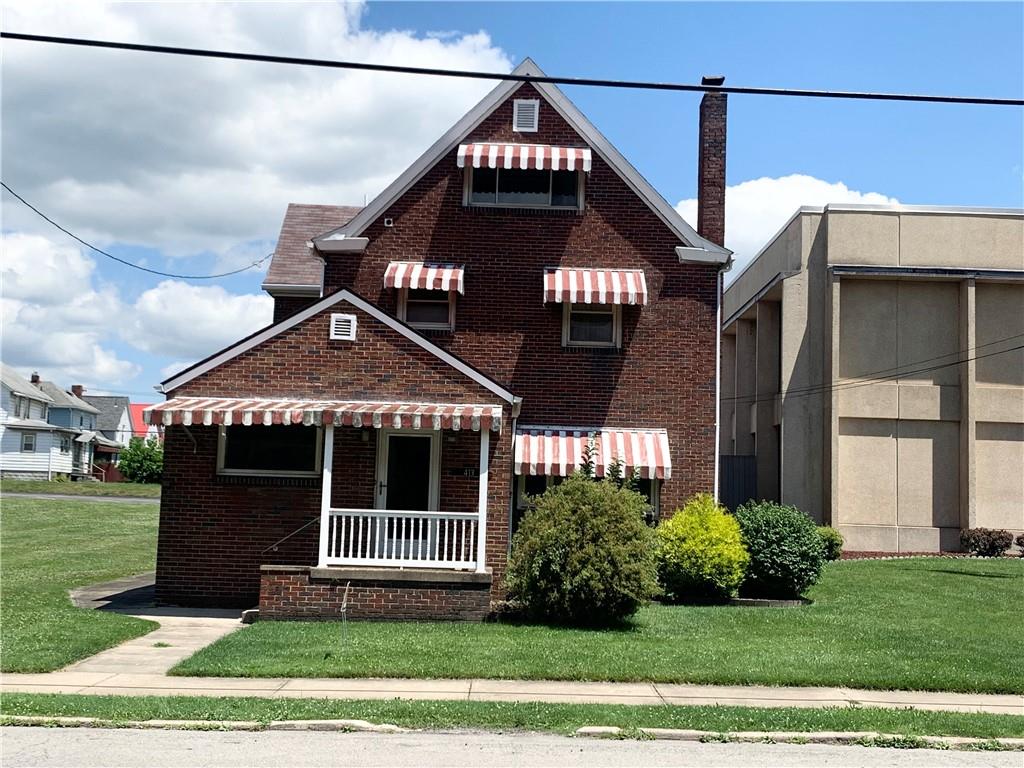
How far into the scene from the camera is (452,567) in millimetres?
15680

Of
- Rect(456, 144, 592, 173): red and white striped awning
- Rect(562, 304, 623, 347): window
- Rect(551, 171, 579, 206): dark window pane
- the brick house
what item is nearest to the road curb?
the brick house

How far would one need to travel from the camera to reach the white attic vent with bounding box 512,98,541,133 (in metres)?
20.3

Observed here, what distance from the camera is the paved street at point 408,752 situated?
814 cm

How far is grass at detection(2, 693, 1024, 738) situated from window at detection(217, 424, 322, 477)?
23.5 ft

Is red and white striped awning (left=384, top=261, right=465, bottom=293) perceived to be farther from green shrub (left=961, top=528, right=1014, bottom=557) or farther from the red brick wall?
green shrub (left=961, top=528, right=1014, bottom=557)

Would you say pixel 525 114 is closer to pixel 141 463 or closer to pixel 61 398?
pixel 141 463

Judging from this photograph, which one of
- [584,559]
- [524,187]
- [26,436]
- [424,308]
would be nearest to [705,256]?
[524,187]

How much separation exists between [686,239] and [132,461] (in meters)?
54.0

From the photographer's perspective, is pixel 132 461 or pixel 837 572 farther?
pixel 132 461

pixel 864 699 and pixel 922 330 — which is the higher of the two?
pixel 922 330

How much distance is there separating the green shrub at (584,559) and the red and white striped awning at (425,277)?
590cm

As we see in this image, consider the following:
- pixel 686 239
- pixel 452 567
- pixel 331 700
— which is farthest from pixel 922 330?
pixel 331 700

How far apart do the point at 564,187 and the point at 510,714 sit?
1301cm

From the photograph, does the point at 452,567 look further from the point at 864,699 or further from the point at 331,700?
the point at 864,699
